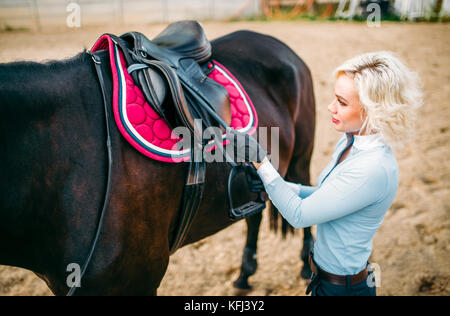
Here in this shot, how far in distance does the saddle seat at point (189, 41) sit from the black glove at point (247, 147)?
59cm

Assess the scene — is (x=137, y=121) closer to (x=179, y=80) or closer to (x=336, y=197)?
(x=179, y=80)

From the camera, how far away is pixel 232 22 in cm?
1099

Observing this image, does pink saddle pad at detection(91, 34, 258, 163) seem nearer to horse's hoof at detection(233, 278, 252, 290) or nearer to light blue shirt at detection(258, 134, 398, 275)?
light blue shirt at detection(258, 134, 398, 275)

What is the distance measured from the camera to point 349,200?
3.16ft

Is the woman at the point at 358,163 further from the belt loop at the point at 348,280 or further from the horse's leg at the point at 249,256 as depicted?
the horse's leg at the point at 249,256

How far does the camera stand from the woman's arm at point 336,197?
957 millimetres

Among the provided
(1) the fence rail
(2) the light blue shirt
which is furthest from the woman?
(1) the fence rail

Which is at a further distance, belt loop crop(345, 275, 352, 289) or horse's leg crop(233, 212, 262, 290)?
horse's leg crop(233, 212, 262, 290)

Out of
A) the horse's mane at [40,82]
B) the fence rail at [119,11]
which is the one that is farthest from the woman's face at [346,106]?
the fence rail at [119,11]

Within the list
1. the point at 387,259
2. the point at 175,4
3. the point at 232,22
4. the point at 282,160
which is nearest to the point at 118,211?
the point at 282,160

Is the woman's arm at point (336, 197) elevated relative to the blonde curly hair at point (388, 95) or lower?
lower

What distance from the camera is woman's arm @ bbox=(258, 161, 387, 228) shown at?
0.96 m
